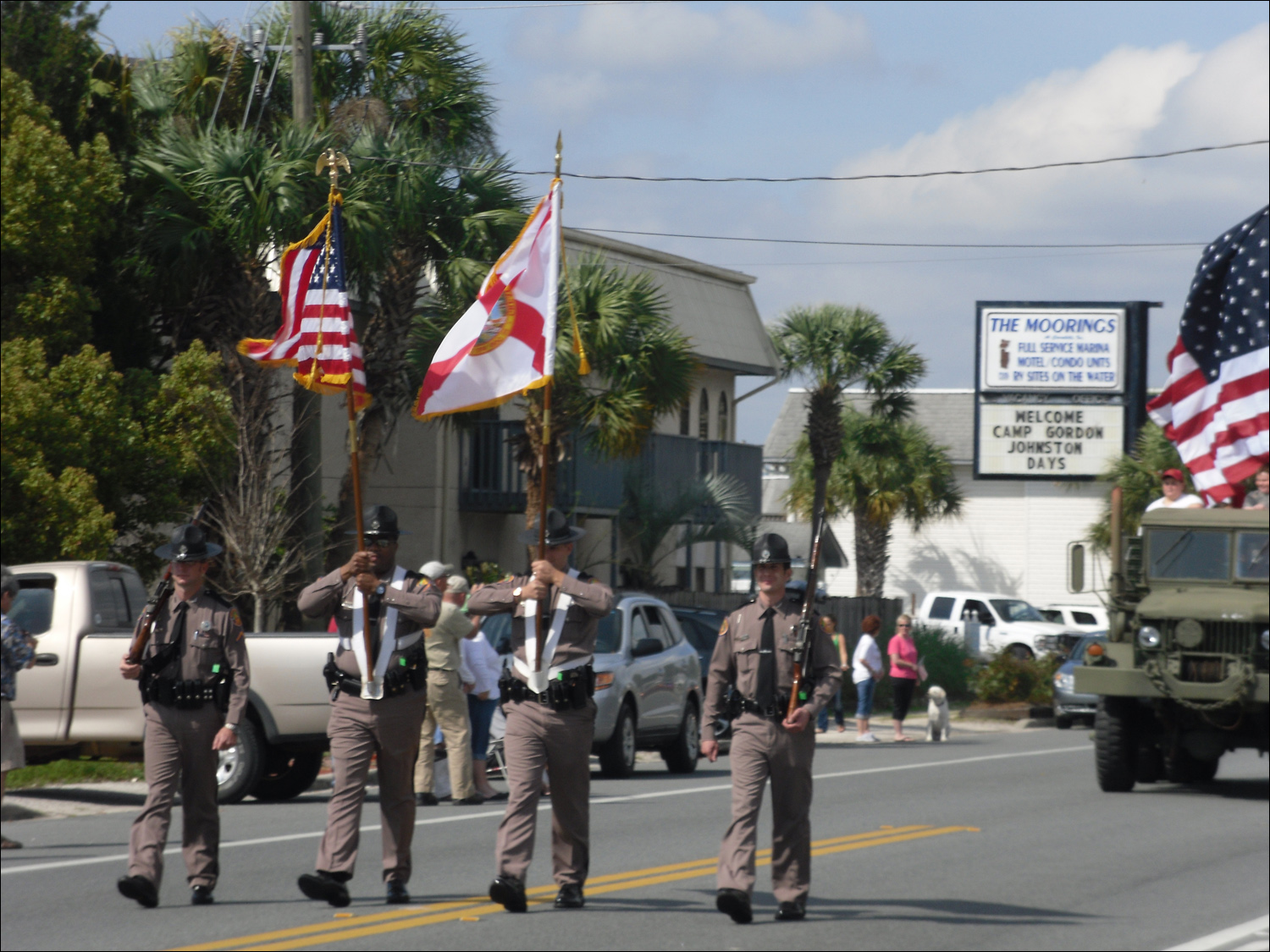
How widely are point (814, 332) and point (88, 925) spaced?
9293 millimetres

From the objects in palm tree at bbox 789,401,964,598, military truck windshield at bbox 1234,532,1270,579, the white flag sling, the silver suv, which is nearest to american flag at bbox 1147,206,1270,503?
the silver suv

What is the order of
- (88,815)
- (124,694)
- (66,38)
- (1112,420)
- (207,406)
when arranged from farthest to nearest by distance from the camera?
1. (1112,420)
2. (88,815)
3. (124,694)
4. (66,38)
5. (207,406)

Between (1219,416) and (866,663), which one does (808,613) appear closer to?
(1219,416)

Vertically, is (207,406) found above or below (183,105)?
below

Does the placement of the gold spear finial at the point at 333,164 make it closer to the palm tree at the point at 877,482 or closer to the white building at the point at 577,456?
the white building at the point at 577,456

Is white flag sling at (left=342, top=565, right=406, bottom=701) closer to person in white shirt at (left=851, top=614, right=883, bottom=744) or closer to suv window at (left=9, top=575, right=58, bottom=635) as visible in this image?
suv window at (left=9, top=575, right=58, bottom=635)

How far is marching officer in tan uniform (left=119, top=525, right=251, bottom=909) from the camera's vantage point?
9.73 feet

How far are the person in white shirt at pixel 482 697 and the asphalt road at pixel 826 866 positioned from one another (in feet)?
35.5

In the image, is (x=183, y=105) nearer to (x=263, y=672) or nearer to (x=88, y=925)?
(x=263, y=672)

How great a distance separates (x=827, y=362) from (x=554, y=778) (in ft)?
62.1

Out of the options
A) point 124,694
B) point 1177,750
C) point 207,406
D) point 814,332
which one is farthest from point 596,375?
point 1177,750

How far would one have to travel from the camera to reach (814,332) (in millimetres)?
17875

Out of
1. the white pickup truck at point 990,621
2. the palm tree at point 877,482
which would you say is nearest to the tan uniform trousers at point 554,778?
the palm tree at point 877,482

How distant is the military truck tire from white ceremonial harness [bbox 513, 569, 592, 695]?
25238mm
